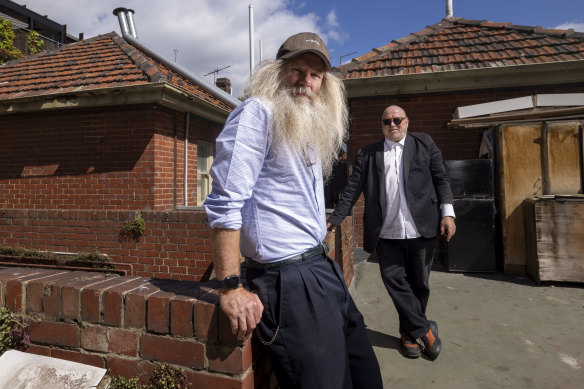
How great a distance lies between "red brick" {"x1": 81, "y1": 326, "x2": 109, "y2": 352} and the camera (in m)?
1.34

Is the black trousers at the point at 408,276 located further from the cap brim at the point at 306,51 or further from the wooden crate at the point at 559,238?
the wooden crate at the point at 559,238

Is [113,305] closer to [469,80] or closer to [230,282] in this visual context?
[230,282]

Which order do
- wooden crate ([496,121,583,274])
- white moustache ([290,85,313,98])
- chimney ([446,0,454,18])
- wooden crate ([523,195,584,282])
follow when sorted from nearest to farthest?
white moustache ([290,85,313,98]) < wooden crate ([523,195,584,282]) < wooden crate ([496,121,583,274]) < chimney ([446,0,454,18])

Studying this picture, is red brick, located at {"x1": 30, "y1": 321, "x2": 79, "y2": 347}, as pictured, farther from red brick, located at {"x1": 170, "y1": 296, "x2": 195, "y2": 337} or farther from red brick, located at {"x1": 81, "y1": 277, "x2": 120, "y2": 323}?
red brick, located at {"x1": 170, "y1": 296, "x2": 195, "y2": 337}

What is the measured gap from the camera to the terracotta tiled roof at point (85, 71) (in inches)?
210

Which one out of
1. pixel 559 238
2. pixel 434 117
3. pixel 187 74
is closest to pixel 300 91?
pixel 559 238

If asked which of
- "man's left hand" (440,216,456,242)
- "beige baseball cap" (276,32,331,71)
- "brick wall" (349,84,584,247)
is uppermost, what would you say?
"brick wall" (349,84,584,247)

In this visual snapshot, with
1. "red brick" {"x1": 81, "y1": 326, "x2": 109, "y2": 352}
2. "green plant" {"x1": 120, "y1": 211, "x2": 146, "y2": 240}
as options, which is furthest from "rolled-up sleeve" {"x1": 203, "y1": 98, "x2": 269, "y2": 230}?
"green plant" {"x1": 120, "y1": 211, "x2": 146, "y2": 240}

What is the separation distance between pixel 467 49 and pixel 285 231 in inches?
233

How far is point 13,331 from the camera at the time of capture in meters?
1.41

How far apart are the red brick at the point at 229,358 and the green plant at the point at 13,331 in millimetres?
816

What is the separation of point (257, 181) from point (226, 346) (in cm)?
59

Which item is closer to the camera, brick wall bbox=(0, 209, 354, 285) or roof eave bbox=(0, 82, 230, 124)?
brick wall bbox=(0, 209, 354, 285)

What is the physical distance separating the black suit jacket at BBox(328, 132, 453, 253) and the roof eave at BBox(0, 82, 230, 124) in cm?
339
